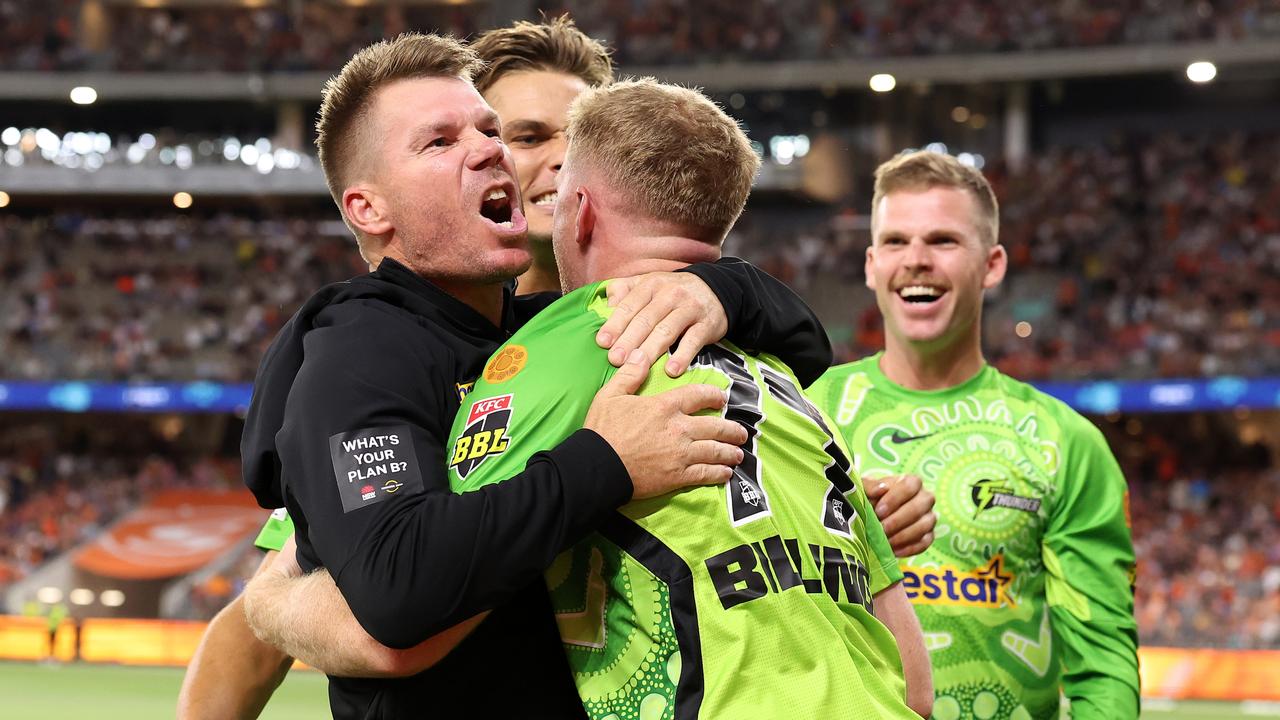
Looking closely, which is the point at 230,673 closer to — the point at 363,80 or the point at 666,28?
the point at 363,80

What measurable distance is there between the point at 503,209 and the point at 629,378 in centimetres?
79

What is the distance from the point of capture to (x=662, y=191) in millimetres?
2418

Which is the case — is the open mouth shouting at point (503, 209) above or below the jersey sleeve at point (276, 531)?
above

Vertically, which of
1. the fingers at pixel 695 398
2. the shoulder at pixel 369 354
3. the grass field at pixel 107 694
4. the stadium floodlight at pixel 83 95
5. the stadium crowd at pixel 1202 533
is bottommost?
the grass field at pixel 107 694

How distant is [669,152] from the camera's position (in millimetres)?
2406

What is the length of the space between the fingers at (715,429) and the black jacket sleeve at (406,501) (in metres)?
0.14

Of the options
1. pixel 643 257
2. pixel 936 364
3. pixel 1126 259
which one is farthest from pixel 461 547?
pixel 1126 259

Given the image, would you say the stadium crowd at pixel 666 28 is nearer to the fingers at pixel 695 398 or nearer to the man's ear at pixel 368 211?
the man's ear at pixel 368 211

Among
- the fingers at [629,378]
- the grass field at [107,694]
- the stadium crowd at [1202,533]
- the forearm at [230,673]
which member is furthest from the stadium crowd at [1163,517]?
Result: the fingers at [629,378]

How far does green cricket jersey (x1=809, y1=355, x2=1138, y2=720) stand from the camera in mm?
4109

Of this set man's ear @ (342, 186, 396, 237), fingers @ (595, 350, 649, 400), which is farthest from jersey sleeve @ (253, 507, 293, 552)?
fingers @ (595, 350, 649, 400)

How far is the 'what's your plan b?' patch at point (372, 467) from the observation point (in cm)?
214

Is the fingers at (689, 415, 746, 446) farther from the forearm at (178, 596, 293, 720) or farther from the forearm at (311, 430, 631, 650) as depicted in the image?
the forearm at (178, 596, 293, 720)

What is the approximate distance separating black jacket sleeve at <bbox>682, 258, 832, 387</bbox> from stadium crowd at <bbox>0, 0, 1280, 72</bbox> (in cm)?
2788
